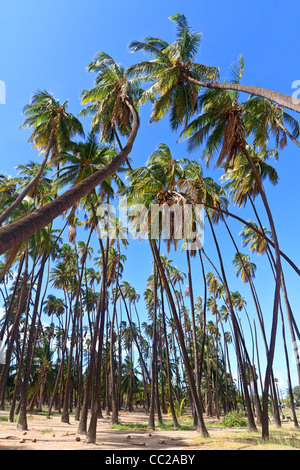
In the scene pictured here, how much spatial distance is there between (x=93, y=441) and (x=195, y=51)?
16.0 metres

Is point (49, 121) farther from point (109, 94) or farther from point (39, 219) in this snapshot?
point (39, 219)

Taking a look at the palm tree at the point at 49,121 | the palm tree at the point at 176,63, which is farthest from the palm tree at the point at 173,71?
the palm tree at the point at 49,121

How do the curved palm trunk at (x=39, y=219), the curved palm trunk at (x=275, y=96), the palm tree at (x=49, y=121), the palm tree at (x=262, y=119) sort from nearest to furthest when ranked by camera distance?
1. the curved palm trunk at (x=39, y=219)
2. the curved palm trunk at (x=275, y=96)
3. the palm tree at (x=262, y=119)
4. the palm tree at (x=49, y=121)

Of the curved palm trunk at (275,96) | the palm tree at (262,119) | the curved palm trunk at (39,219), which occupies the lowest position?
the curved palm trunk at (39,219)

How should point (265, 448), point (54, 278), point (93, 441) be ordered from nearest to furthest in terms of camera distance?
1. point (265, 448)
2. point (93, 441)
3. point (54, 278)

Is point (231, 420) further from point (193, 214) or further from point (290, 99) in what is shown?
point (290, 99)

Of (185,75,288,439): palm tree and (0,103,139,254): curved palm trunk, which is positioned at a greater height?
(185,75,288,439): palm tree

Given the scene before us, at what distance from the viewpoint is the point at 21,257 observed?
23.1 metres

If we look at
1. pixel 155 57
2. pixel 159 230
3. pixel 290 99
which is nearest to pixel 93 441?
pixel 159 230

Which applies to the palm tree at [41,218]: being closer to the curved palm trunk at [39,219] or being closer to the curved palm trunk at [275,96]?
the curved palm trunk at [39,219]

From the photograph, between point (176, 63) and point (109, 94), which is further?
Answer: point (109, 94)

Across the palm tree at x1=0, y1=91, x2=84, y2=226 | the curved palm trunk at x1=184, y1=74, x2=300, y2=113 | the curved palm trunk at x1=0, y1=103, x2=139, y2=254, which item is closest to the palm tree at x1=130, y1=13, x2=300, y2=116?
the curved palm trunk at x1=184, y1=74, x2=300, y2=113

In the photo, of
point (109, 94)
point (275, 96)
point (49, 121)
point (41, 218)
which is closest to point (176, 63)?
point (109, 94)

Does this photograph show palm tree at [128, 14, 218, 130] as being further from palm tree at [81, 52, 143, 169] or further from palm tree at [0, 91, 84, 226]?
palm tree at [0, 91, 84, 226]
